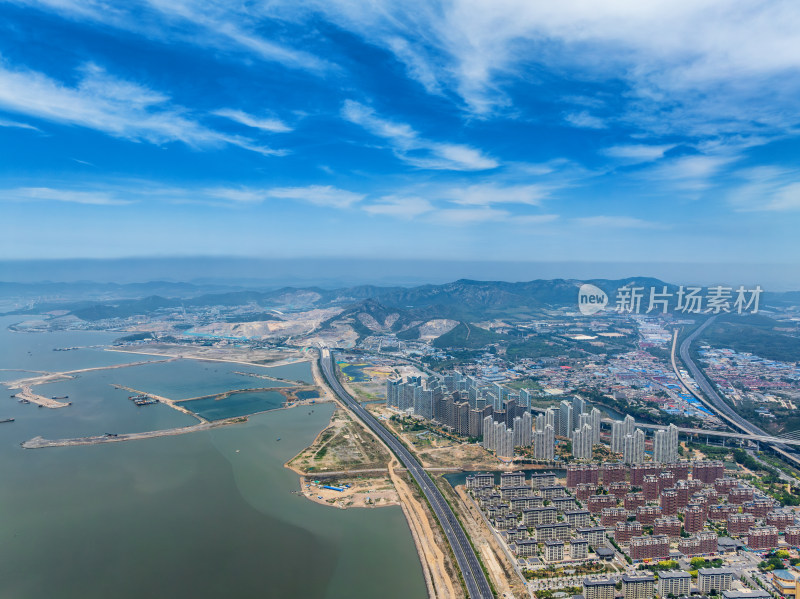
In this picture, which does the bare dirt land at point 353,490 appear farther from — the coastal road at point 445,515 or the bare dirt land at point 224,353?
the bare dirt land at point 224,353

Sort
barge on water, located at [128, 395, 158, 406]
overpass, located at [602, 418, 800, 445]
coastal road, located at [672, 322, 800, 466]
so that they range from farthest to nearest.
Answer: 1. barge on water, located at [128, 395, 158, 406]
2. overpass, located at [602, 418, 800, 445]
3. coastal road, located at [672, 322, 800, 466]

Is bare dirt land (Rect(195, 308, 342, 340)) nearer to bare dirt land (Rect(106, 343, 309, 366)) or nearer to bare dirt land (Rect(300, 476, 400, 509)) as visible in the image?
bare dirt land (Rect(106, 343, 309, 366))

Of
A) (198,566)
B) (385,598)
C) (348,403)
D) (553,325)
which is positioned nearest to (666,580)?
(385,598)

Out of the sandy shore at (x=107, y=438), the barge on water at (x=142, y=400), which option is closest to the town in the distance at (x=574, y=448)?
the sandy shore at (x=107, y=438)

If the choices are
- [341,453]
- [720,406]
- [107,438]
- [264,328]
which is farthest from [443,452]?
[264,328]

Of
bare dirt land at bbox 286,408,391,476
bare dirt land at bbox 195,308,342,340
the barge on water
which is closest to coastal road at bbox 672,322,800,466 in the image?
bare dirt land at bbox 286,408,391,476

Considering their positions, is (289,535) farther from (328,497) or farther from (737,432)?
(737,432)
